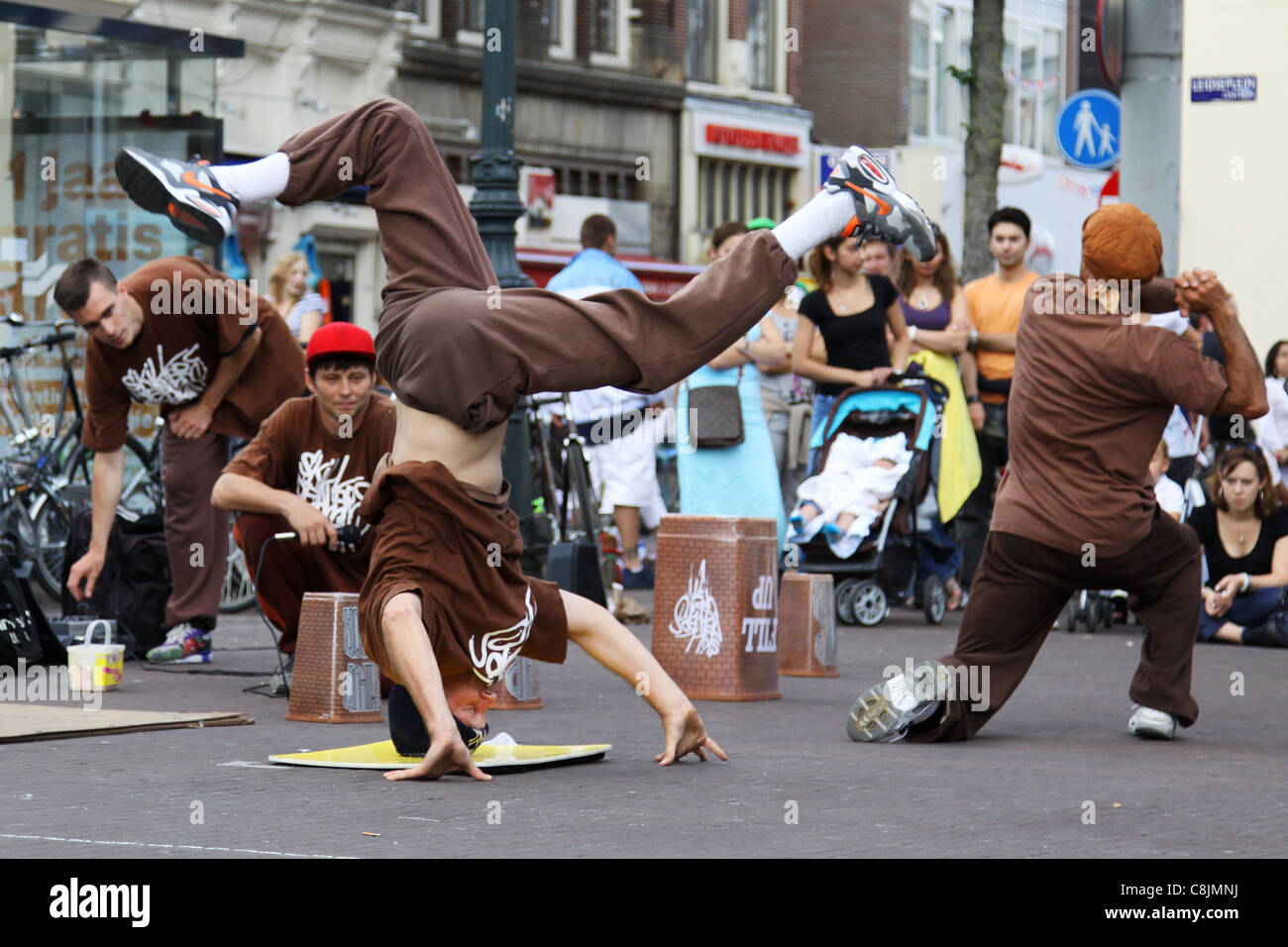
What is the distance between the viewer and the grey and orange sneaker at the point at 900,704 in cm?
757

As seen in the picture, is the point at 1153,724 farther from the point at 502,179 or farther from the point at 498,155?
the point at 498,155

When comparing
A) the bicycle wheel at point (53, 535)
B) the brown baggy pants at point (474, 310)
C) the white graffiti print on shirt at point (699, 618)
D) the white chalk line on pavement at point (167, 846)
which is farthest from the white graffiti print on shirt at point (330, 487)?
the bicycle wheel at point (53, 535)

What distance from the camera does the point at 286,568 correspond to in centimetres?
870

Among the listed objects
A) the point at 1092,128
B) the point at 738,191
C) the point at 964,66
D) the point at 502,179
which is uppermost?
the point at 964,66

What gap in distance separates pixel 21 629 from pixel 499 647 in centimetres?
341

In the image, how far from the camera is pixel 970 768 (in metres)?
6.96

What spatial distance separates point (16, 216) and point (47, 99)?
2.79 feet

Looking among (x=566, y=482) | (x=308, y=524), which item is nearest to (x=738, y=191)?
(x=566, y=482)

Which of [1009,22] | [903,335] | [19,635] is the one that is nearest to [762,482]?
[903,335]

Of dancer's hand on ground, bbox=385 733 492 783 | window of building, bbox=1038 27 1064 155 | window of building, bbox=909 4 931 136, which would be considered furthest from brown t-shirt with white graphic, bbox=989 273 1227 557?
window of building, bbox=1038 27 1064 155

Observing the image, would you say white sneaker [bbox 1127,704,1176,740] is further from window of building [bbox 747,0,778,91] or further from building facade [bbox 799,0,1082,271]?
window of building [bbox 747,0,778,91]

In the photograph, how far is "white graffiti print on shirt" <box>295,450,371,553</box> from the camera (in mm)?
8695

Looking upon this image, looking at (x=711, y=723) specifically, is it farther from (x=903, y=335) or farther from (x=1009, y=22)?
(x=1009, y=22)

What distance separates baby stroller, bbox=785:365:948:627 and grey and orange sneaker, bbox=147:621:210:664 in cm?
354
